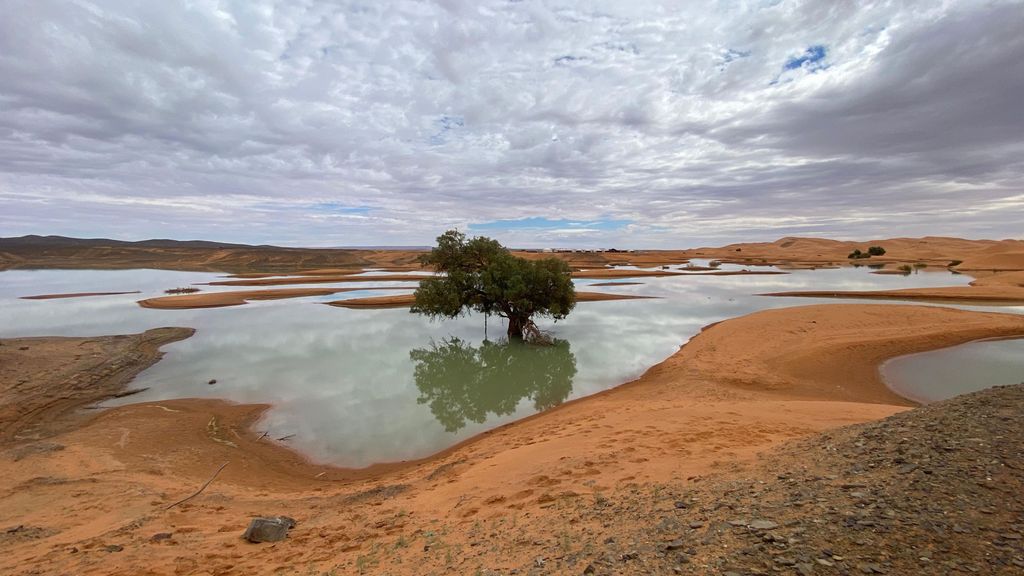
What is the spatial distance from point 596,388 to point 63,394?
17597 millimetres

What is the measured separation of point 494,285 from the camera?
2291 centimetres

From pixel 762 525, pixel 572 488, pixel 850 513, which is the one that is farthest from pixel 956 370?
pixel 762 525

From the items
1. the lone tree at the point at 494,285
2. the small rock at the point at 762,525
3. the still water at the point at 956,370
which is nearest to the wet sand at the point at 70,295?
the lone tree at the point at 494,285

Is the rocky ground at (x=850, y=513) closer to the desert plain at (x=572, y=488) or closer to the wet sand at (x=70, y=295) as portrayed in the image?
the desert plain at (x=572, y=488)

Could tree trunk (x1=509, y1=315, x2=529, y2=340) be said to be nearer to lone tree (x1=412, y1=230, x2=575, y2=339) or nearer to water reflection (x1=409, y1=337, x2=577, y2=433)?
lone tree (x1=412, y1=230, x2=575, y2=339)

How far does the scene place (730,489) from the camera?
5.77 meters

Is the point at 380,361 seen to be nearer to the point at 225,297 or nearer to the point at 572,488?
the point at 572,488

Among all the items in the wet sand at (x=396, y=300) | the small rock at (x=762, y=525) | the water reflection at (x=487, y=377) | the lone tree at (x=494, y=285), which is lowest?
the water reflection at (x=487, y=377)

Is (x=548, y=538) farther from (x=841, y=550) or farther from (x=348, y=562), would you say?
(x=841, y=550)

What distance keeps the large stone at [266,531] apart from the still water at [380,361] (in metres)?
4.32

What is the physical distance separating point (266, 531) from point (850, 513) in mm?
7021

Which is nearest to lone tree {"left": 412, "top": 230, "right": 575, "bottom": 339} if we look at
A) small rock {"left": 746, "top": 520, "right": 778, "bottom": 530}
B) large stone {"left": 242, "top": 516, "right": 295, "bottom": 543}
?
large stone {"left": 242, "top": 516, "right": 295, "bottom": 543}

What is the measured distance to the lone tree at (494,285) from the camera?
23.1 meters

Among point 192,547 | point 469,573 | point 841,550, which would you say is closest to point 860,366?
point 841,550
